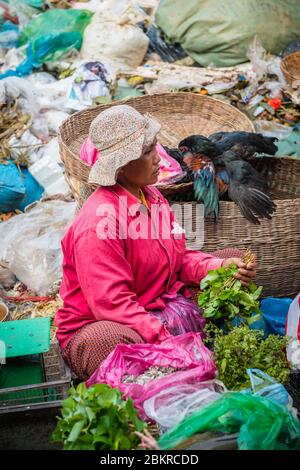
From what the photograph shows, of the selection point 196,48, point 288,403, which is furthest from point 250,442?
point 196,48

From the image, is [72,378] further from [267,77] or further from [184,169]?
[267,77]

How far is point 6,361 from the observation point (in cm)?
303

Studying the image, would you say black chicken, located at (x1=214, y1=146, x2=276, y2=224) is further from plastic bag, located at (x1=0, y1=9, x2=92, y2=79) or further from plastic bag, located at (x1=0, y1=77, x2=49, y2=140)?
plastic bag, located at (x1=0, y1=9, x2=92, y2=79)

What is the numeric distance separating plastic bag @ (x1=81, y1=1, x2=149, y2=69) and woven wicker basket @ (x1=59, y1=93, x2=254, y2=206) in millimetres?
1168

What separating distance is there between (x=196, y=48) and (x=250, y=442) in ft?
16.2

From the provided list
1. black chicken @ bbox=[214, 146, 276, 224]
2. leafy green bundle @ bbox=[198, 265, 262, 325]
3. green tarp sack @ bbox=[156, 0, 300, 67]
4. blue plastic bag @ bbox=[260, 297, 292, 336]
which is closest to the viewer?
leafy green bundle @ bbox=[198, 265, 262, 325]

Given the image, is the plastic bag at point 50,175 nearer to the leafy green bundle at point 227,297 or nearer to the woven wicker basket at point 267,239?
the woven wicker basket at point 267,239

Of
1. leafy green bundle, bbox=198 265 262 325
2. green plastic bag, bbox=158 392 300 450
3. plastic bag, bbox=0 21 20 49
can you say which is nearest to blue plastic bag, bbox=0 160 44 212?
plastic bag, bbox=0 21 20 49

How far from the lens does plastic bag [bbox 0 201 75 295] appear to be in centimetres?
441

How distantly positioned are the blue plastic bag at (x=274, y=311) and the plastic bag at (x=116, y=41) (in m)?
3.29

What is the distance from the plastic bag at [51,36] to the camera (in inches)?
249

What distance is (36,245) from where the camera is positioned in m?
4.49

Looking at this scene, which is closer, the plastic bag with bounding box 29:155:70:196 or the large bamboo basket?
the large bamboo basket

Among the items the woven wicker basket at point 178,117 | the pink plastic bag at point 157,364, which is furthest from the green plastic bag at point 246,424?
the woven wicker basket at point 178,117
